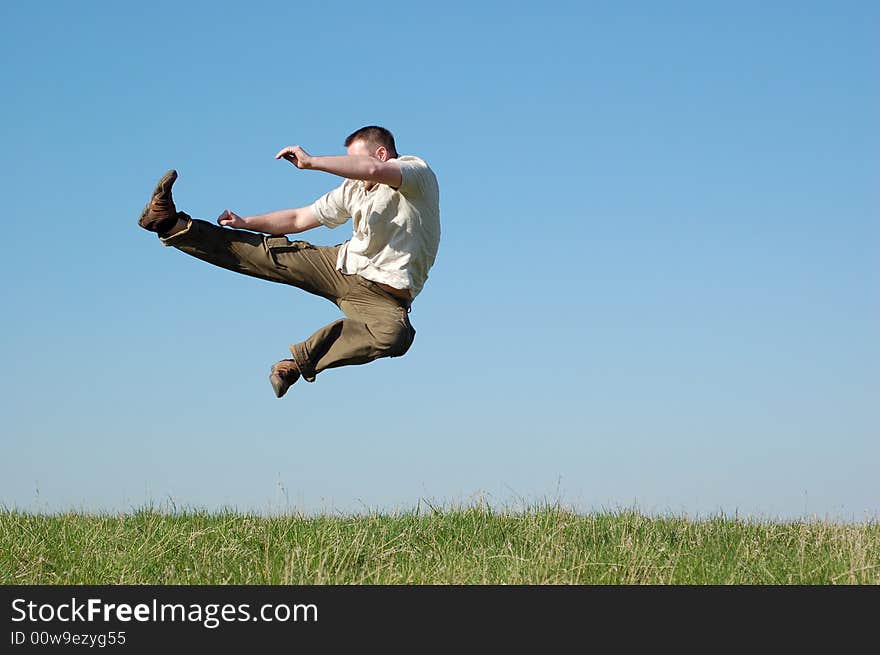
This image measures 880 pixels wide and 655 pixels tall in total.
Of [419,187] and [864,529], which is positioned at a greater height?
[419,187]

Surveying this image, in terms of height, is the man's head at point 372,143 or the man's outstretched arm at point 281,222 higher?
the man's head at point 372,143

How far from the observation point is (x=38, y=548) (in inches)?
354

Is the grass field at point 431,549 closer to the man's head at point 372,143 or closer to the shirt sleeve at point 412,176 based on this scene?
the shirt sleeve at point 412,176

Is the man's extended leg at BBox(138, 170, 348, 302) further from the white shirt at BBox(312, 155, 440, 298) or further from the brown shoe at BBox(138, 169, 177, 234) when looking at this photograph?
the white shirt at BBox(312, 155, 440, 298)

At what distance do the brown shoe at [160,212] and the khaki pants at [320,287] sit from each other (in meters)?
0.12

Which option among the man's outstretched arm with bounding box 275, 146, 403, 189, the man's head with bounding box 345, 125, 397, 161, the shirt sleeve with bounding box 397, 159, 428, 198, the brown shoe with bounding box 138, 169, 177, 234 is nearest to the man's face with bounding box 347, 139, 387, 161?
the man's head with bounding box 345, 125, 397, 161

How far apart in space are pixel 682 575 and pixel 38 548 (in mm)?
5923

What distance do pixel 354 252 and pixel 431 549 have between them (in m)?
2.89

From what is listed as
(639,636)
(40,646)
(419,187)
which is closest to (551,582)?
(639,636)

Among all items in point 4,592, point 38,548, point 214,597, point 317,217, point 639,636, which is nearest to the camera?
point 639,636

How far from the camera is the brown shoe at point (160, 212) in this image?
24.9ft

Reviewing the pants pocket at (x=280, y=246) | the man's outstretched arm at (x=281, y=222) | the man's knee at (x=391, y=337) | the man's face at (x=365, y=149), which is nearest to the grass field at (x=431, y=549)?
the man's knee at (x=391, y=337)

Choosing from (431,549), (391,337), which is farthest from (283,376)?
(431,549)

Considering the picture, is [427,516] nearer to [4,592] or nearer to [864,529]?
[4,592]
